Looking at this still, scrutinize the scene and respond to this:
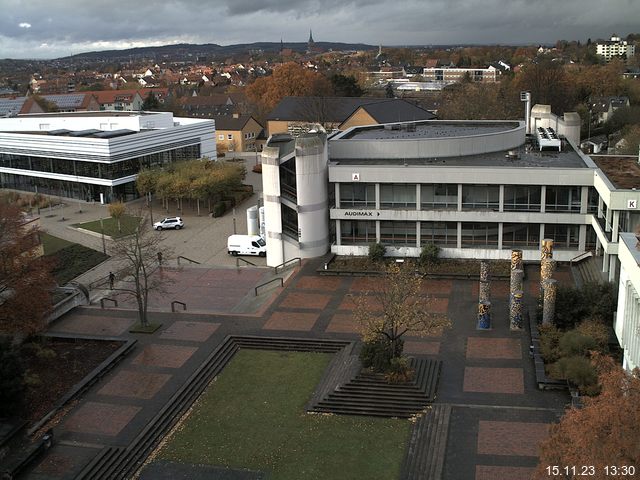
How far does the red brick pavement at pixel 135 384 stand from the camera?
88.0 ft

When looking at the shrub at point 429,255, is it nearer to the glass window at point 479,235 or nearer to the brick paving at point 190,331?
the glass window at point 479,235

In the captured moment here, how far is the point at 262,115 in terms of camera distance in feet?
354

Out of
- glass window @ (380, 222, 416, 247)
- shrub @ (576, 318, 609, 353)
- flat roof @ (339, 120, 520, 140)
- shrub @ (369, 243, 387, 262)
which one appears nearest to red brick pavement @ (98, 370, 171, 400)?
shrub @ (369, 243, 387, 262)

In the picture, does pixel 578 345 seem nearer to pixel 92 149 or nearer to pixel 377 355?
pixel 377 355

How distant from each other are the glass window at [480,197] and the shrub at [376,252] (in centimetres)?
531

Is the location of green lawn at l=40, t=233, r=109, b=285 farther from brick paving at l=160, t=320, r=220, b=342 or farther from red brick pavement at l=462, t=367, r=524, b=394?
red brick pavement at l=462, t=367, r=524, b=394

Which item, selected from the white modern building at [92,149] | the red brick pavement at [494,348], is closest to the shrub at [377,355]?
the red brick pavement at [494,348]

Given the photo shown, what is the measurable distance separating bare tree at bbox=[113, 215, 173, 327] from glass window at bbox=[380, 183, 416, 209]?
43.8 ft

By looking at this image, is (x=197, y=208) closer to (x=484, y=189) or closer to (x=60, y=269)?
(x=60, y=269)

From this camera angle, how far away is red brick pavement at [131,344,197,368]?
29.2 m

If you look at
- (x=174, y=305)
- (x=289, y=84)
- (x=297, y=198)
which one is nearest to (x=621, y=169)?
(x=297, y=198)

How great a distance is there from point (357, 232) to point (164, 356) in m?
16.5

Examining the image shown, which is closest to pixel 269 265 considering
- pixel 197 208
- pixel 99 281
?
pixel 99 281

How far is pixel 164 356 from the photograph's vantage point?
98.2ft
